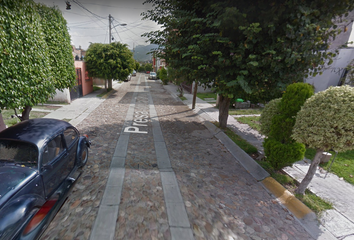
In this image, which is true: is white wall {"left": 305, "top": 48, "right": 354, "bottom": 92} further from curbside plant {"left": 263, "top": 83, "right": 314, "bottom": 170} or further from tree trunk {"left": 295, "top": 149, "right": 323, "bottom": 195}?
tree trunk {"left": 295, "top": 149, "right": 323, "bottom": 195}

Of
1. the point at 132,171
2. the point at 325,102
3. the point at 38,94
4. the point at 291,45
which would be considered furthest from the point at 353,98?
the point at 38,94

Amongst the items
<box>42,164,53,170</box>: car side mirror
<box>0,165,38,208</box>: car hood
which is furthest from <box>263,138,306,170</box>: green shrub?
<box>0,165,38,208</box>: car hood

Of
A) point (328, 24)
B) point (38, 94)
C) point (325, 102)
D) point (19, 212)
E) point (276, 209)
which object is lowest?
point (276, 209)

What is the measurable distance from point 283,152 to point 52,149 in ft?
17.1

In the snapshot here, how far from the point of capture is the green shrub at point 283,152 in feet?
13.2

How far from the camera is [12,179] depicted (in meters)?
2.40

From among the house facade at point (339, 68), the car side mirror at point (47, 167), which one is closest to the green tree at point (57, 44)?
the car side mirror at point (47, 167)

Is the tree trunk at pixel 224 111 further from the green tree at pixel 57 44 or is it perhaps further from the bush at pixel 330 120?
the green tree at pixel 57 44

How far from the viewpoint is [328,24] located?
3.82 meters

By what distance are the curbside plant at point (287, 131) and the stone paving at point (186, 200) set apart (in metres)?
0.94

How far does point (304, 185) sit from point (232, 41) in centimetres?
433

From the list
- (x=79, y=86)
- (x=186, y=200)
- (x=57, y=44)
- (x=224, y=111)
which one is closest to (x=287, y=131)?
(x=186, y=200)

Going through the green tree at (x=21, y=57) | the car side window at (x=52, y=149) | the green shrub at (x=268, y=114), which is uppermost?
the green tree at (x=21, y=57)

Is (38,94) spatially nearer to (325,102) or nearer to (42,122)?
(42,122)
